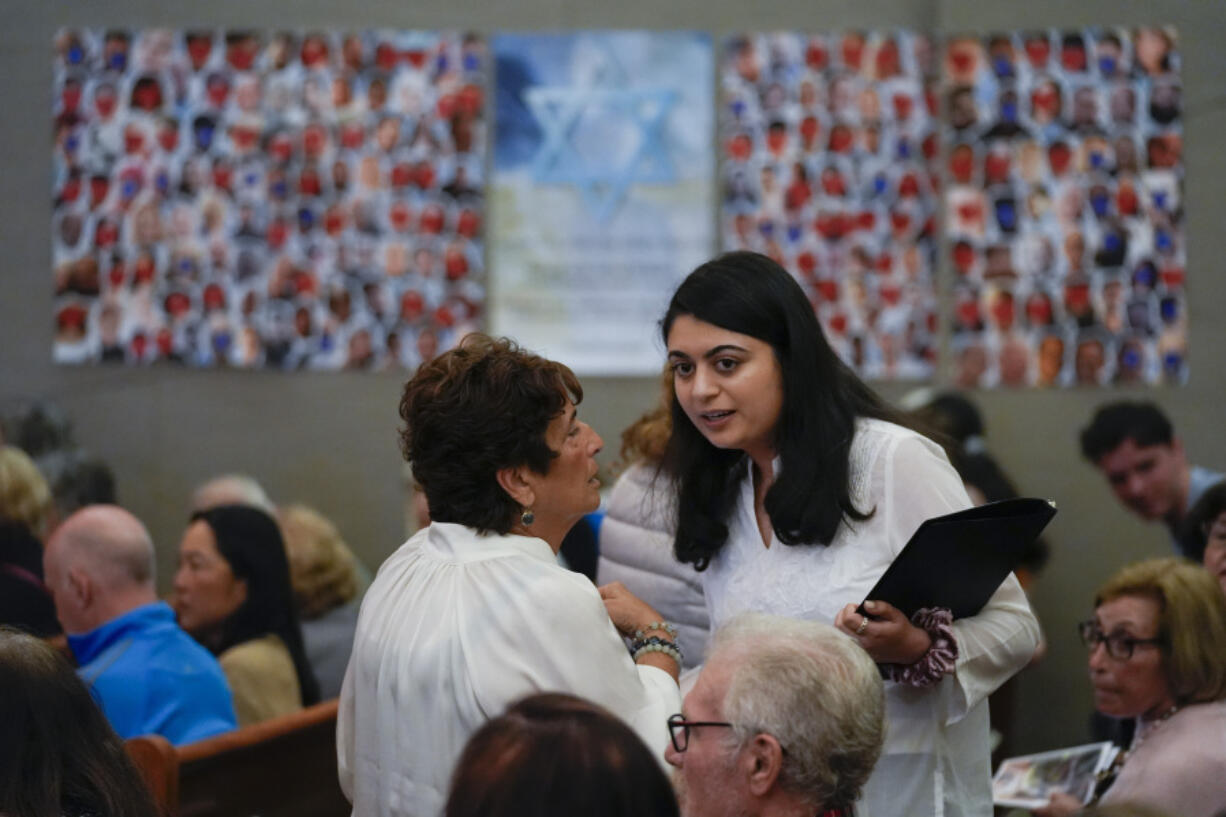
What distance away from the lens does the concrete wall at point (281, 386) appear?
6.20 m

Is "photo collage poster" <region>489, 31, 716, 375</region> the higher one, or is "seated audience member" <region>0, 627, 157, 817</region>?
"photo collage poster" <region>489, 31, 716, 375</region>

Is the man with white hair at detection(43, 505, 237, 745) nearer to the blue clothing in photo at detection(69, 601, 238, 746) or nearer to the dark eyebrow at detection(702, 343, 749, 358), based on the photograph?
the blue clothing in photo at detection(69, 601, 238, 746)

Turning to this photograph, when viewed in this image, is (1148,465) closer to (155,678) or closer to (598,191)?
(598,191)

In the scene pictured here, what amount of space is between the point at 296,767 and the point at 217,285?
3116 millimetres

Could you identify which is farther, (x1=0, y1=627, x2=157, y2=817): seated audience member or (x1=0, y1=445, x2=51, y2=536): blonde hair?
(x1=0, y1=445, x2=51, y2=536): blonde hair

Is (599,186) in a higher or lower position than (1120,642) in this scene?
higher

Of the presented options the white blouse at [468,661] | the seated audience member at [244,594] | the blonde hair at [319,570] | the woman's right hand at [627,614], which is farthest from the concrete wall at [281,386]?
the white blouse at [468,661]

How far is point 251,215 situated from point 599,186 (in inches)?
58.3

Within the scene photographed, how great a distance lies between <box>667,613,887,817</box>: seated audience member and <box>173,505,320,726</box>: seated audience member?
2.62 m

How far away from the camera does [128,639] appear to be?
154 inches

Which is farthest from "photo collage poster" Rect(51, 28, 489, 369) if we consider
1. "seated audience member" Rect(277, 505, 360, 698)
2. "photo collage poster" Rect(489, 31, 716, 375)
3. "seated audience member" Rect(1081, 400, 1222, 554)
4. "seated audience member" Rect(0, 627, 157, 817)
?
"seated audience member" Rect(0, 627, 157, 817)

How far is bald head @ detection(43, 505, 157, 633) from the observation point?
13.1 ft

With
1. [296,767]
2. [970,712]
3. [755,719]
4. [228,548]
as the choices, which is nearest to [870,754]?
[755,719]

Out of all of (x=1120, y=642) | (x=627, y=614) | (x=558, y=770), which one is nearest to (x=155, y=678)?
(x=627, y=614)
